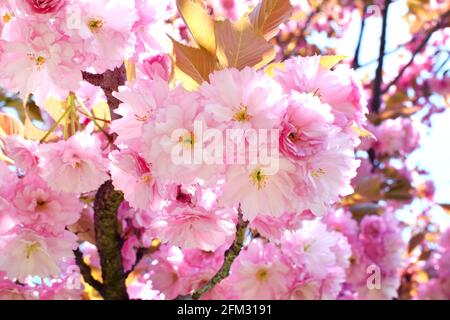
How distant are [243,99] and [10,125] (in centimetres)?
73

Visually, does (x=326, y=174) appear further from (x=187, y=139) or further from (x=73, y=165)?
(x=73, y=165)

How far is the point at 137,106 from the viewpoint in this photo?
1046 mm

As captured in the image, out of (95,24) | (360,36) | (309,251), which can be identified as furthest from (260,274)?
(360,36)

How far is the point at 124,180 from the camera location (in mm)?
1117

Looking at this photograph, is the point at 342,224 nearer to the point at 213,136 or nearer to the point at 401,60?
the point at 213,136

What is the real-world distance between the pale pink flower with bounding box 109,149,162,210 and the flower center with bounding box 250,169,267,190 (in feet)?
0.59

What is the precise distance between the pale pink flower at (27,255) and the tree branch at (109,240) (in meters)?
0.21

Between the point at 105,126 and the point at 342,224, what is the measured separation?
107 centimetres

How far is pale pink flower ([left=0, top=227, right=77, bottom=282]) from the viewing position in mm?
1271

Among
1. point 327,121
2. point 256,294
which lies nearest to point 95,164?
point 327,121

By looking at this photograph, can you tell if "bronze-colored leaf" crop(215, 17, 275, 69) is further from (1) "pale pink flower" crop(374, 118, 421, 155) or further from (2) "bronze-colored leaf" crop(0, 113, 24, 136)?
(1) "pale pink flower" crop(374, 118, 421, 155)
